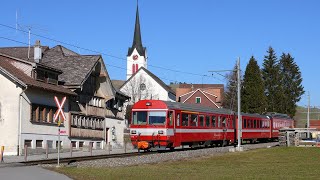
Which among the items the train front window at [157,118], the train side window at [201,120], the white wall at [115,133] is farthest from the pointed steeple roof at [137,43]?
the train front window at [157,118]

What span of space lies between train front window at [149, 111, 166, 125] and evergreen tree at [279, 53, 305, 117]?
2567 inches

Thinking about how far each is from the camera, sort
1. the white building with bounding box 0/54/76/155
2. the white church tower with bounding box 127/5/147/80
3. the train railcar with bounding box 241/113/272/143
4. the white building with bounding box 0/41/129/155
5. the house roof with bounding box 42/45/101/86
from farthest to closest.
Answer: the white church tower with bounding box 127/5/147/80 → the train railcar with bounding box 241/113/272/143 → the house roof with bounding box 42/45/101/86 → the white building with bounding box 0/41/129/155 → the white building with bounding box 0/54/76/155

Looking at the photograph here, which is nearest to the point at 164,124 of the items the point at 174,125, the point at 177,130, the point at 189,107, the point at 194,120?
the point at 174,125

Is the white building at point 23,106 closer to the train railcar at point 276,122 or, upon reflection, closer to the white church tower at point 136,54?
the train railcar at point 276,122

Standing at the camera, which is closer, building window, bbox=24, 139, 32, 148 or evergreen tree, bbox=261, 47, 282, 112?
building window, bbox=24, 139, 32, 148

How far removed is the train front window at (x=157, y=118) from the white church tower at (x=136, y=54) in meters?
97.3

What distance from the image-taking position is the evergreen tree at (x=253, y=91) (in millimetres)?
86062

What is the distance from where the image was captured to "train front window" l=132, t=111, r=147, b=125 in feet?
108

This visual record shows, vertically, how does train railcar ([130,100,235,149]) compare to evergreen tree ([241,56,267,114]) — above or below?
below

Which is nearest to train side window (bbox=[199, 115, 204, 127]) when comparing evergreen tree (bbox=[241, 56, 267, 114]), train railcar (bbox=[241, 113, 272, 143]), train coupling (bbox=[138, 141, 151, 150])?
train coupling (bbox=[138, 141, 151, 150])

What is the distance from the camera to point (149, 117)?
1293 inches

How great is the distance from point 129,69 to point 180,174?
11314 centimetres

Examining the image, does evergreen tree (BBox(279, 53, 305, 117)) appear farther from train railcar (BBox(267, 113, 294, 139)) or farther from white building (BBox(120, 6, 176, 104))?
train railcar (BBox(267, 113, 294, 139))

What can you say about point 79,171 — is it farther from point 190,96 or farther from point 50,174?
point 190,96
